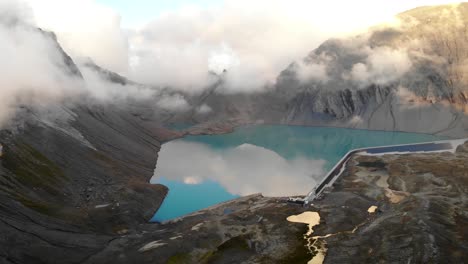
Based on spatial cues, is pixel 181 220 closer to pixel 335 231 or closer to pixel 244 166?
pixel 335 231

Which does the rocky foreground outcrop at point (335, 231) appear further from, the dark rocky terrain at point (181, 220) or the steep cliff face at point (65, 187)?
the steep cliff face at point (65, 187)

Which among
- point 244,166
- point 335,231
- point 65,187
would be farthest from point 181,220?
point 244,166

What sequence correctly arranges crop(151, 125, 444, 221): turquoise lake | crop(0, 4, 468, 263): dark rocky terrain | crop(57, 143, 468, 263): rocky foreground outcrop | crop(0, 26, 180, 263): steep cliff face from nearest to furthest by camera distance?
crop(57, 143, 468, 263): rocky foreground outcrop, crop(0, 4, 468, 263): dark rocky terrain, crop(0, 26, 180, 263): steep cliff face, crop(151, 125, 444, 221): turquoise lake

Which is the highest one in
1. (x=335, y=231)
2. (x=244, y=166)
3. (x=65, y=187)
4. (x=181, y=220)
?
(x=65, y=187)

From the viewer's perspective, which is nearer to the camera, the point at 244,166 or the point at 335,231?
the point at 335,231

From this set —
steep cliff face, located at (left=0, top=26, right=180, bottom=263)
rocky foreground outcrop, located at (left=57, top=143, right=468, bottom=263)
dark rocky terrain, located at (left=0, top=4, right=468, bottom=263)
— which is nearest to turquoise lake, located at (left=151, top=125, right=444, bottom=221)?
steep cliff face, located at (left=0, top=26, right=180, bottom=263)

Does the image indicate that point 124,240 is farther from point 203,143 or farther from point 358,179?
point 203,143

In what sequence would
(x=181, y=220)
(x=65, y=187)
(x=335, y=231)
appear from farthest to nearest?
(x=65, y=187)
(x=181, y=220)
(x=335, y=231)

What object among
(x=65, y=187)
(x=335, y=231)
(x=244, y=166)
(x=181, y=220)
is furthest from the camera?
(x=244, y=166)

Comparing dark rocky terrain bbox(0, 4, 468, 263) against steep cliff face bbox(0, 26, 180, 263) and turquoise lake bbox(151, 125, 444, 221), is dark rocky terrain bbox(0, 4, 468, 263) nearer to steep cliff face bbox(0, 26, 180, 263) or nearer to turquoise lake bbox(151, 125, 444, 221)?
steep cliff face bbox(0, 26, 180, 263)
